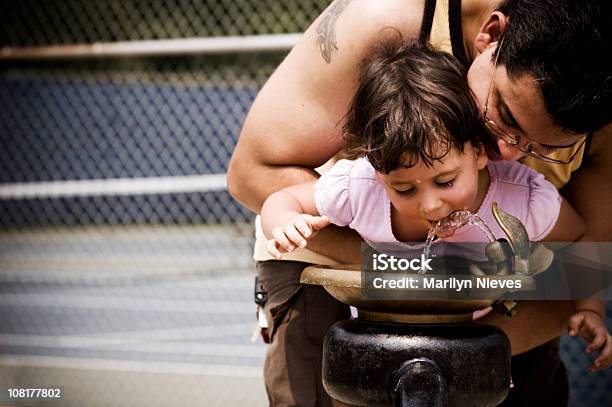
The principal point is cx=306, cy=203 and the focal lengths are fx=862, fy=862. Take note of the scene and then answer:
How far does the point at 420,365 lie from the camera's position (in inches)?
47.9

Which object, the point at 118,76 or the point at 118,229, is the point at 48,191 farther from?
the point at 118,76

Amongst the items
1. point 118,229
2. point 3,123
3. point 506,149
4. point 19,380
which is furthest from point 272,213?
point 118,229

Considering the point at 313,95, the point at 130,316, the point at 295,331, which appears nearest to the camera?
the point at 313,95

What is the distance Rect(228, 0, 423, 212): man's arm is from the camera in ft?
4.99

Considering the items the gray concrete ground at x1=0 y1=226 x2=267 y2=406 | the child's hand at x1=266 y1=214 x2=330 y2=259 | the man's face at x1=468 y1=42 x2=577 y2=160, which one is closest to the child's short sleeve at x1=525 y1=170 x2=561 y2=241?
the man's face at x1=468 y1=42 x2=577 y2=160

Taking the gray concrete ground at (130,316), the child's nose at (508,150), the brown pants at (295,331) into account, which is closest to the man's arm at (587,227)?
the child's nose at (508,150)

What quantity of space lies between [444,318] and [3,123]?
7.11m

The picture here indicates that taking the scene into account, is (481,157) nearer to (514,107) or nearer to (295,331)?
(514,107)

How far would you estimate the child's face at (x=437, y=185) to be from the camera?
1.38 meters

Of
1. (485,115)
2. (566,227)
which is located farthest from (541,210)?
(485,115)

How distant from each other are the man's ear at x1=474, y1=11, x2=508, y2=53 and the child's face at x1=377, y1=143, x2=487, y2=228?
0.17 m

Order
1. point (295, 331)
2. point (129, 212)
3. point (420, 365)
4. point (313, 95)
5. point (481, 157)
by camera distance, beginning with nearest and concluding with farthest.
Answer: point (420, 365) < point (481, 157) < point (313, 95) < point (295, 331) < point (129, 212)

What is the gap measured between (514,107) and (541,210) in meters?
0.23

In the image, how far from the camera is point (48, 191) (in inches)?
159
